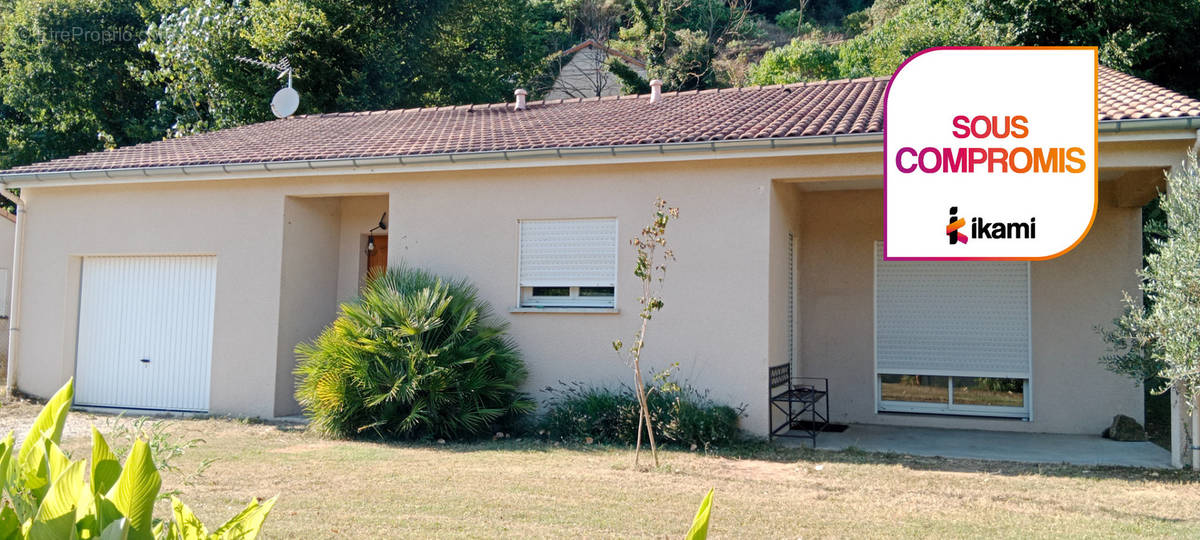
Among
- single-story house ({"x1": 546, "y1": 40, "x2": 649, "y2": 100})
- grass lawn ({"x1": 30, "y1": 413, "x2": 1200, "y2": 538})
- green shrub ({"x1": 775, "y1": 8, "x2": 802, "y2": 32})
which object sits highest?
green shrub ({"x1": 775, "y1": 8, "x2": 802, "y2": 32})

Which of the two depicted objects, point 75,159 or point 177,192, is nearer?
point 177,192

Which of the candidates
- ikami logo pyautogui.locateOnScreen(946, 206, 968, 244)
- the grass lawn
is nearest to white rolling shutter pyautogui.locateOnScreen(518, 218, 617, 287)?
the grass lawn

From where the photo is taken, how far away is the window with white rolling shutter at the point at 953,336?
11570 millimetres

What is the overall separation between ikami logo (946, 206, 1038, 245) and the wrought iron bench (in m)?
2.53

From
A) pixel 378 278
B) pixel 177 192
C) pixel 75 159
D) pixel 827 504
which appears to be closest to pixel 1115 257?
pixel 827 504

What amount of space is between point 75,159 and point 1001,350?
1328 centimetres

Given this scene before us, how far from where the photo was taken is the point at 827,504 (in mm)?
6871

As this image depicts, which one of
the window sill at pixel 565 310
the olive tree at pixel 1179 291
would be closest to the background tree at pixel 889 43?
the olive tree at pixel 1179 291

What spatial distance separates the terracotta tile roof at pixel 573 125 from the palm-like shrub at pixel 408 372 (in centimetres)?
212

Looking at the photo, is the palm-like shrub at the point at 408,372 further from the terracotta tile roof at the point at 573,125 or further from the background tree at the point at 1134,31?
the background tree at the point at 1134,31

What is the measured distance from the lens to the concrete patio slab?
30.5ft

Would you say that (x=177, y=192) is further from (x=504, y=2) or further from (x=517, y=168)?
(x=504, y=2)

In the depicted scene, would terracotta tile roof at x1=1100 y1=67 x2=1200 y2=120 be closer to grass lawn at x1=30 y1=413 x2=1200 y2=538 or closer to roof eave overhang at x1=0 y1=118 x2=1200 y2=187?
roof eave overhang at x1=0 y1=118 x2=1200 y2=187

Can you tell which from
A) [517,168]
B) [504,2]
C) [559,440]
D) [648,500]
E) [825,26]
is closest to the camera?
[648,500]
